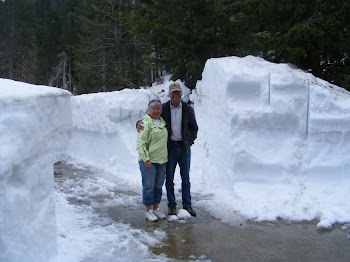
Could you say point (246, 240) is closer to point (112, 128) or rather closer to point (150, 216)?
point (150, 216)

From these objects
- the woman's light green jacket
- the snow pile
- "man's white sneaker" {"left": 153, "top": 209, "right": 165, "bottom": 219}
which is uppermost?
the woman's light green jacket

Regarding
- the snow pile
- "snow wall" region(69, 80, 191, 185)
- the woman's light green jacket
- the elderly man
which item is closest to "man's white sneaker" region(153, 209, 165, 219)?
the elderly man

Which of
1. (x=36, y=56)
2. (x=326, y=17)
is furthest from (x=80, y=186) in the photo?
(x=36, y=56)

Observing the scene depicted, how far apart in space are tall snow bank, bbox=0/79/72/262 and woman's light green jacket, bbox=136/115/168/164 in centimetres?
141

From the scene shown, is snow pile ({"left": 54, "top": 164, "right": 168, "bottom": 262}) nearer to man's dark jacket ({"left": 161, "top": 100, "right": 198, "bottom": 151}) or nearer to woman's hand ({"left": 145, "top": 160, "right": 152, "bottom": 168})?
woman's hand ({"left": 145, "top": 160, "right": 152, "bottom": 168})

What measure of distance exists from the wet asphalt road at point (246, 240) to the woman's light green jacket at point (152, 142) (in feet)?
2.84

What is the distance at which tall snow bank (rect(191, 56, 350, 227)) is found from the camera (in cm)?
578

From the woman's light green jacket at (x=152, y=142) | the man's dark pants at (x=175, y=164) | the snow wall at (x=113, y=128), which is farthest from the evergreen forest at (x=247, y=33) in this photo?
the woman's light green jacket at (x=152, y=142)

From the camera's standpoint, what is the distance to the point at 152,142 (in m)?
5.07

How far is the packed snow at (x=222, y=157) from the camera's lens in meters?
3.09

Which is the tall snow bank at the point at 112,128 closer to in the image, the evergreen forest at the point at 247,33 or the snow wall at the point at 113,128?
the snow wall at the point at 113,128

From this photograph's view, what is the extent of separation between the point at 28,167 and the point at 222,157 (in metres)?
4.12

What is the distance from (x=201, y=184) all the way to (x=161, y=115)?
6.73ft

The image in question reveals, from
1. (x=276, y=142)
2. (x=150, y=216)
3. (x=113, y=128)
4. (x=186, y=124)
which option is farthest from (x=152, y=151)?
(x=113, y=128)
